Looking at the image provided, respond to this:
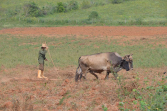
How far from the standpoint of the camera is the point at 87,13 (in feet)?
156

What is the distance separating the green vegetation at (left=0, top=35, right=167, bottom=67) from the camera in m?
16.5

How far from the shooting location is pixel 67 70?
14648 mm

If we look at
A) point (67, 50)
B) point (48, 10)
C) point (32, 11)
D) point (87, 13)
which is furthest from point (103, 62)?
point (48, 10)

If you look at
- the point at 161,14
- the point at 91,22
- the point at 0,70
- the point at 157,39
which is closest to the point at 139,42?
the point at 157,39

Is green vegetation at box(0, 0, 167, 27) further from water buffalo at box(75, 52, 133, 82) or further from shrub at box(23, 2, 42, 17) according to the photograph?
water buffalo at box(75, 52, 133, 82)

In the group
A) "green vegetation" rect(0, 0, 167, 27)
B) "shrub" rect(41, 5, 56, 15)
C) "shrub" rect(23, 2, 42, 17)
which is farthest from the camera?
"shrub" rect(41, 5, 56, 15)

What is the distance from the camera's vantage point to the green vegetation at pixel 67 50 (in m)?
16.5

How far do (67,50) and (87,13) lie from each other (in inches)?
1094

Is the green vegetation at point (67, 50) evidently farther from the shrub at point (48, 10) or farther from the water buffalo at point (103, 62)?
the shrub at point (48, 10)

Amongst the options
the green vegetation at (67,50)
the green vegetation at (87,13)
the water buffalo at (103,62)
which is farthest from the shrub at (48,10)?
the water buffalo at (103,62)

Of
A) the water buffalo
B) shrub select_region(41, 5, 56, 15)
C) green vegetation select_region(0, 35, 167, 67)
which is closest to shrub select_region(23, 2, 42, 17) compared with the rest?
shrub select_region(41, 5, 56, 15)

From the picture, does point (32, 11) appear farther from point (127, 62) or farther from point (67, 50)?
point (127, 62)

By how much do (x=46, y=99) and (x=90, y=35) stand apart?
19.2 metres

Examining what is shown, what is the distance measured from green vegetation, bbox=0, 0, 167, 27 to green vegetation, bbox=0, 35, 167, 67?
478 inches
